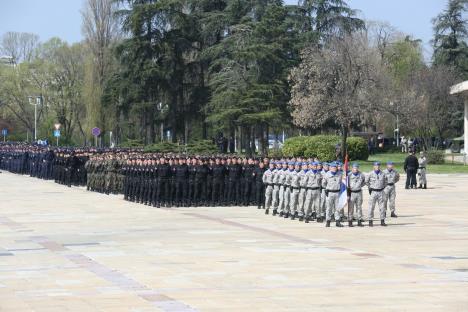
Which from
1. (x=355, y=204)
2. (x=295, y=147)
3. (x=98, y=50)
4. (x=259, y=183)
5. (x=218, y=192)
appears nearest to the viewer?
(x=355, y=204)

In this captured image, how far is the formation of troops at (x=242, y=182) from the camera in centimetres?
2380

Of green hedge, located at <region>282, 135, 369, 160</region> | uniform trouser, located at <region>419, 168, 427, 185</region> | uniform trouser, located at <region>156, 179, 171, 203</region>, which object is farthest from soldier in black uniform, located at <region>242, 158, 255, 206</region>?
green hedge, located at <region>282, 135, 369, 160</region>

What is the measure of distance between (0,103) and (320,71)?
160 ft

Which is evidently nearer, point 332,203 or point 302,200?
point 332,203

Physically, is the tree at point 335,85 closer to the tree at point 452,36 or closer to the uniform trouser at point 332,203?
the tree at point 452,36

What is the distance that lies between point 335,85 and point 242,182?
33414mm

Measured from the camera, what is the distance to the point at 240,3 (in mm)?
63656

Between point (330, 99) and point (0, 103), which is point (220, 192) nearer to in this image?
point (330, 99)

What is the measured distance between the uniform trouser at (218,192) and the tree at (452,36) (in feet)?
173

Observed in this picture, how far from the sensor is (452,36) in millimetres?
80125

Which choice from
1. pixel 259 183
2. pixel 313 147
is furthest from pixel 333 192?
pixel 313 147

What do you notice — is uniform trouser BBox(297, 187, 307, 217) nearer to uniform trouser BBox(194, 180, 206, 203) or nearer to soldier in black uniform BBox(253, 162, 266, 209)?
soldier in black uniform BBox(253, 162, 266, 209)

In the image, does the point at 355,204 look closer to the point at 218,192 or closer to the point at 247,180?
the point at 247,180

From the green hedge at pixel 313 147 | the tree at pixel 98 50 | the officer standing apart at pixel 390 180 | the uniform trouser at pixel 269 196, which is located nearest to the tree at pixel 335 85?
the green hedge at pixel 313 147
